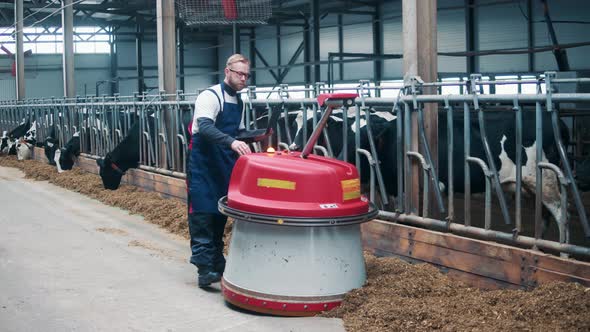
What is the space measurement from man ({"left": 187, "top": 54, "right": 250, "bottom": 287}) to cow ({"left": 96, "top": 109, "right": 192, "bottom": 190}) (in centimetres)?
A: 619

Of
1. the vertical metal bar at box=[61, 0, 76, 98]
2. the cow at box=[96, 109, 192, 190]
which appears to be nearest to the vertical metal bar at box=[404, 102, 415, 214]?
the cow at box=[96, 109, 192, 190]

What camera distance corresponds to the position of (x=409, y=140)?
263 inches

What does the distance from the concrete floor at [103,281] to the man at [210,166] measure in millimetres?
305

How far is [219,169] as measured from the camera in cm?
618

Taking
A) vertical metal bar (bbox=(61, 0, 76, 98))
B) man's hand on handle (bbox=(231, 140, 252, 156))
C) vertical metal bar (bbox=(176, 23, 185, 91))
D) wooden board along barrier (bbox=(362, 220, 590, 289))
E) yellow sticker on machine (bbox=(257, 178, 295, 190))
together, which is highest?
vertical metal bar (bbox=(176, 23, 185, 91))

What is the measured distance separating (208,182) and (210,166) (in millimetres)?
126

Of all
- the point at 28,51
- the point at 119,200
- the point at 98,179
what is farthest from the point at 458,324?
the point at 28,51

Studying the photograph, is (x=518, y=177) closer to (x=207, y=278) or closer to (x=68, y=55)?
(x=207, y=278)

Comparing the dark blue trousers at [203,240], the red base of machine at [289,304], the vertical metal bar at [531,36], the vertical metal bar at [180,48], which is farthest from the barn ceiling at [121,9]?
the red base of machine at [289,304]

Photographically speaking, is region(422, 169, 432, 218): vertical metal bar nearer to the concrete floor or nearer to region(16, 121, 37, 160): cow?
the concrete floor

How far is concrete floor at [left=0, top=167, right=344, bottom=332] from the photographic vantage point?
5.25 m

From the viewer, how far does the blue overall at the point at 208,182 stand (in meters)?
6.12

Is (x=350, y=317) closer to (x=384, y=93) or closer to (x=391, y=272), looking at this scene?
(x=391, y=272)

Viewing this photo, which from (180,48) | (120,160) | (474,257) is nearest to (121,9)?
(180,48)
